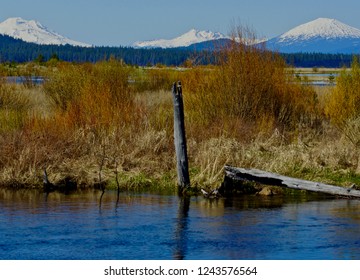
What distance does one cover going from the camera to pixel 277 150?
22.4 meters

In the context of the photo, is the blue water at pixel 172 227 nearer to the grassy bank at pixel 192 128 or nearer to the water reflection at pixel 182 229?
the water reflection at pixel 182 229

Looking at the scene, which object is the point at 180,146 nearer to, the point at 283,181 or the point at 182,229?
the point at 283,181

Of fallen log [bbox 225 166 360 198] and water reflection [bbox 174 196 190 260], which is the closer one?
water reflection [bbox 174 196 190 260]

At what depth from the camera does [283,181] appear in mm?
18219

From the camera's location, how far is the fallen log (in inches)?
703

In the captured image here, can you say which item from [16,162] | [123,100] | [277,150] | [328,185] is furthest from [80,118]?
[328,185]

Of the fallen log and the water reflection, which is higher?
the fallen log

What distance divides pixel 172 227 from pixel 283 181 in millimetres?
3600

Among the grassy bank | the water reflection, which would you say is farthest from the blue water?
the grassy bank

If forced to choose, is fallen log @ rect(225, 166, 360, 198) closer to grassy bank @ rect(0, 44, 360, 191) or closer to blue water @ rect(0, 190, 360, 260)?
blue water @ rect(0, 190, 360, 260)

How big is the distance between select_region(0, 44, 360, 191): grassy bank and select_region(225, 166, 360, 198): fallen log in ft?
2.65

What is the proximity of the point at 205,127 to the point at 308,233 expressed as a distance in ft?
34.2

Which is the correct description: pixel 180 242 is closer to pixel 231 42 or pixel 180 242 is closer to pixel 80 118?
pixel 80 118

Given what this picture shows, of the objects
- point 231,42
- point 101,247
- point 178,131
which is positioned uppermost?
point 231,42
